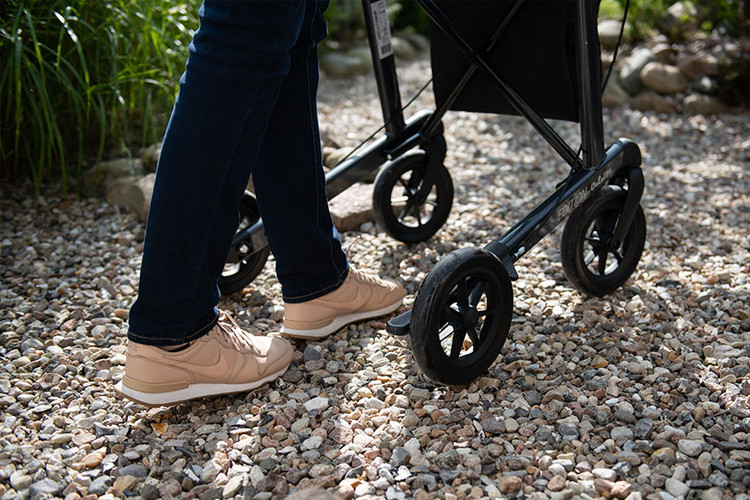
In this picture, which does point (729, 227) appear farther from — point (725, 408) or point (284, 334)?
point (284, 334)

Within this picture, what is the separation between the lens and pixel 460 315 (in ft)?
4.97

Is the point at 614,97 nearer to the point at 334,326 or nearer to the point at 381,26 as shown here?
the point at 381,26

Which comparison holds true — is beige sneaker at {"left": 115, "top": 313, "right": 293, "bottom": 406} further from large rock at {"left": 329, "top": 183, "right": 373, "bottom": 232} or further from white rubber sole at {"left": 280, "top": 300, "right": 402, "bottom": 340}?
large rock at {"left": 329, "top": 183, "right": 373, "bottom": 232}

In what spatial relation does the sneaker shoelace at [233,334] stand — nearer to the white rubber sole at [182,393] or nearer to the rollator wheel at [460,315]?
the white rubber sole at [182,393]

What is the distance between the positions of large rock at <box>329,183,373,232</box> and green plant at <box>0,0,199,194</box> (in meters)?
0.79

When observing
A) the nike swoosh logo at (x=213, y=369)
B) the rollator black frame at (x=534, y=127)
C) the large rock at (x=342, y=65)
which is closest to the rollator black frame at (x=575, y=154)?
the rollator black frame at (x=534, y=127)

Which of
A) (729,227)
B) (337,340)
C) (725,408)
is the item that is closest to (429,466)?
(337,340)

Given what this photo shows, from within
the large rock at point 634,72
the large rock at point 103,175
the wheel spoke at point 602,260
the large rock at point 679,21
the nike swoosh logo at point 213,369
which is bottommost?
the large rock at point 103,175

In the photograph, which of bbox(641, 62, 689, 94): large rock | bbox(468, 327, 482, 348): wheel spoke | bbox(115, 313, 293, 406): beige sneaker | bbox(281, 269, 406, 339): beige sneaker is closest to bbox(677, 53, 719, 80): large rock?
bbox(641, 62, 689, 94): large rock

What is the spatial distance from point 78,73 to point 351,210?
3.75 feet

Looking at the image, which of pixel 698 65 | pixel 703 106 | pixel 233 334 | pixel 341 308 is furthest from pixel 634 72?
pixel 233 334

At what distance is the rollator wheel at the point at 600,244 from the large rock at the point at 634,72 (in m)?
2.25

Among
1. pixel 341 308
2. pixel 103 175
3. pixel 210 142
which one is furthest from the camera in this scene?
pixel 103 175

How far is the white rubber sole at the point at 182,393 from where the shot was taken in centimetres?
143
